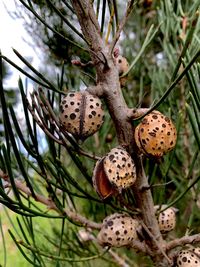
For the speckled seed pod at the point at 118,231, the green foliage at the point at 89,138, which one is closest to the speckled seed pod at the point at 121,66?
the green foliage at the point at 89,138

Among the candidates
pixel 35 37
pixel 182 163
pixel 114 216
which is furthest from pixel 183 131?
pixel 114 216

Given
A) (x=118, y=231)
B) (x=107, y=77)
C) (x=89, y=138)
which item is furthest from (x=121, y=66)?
(x=89, y=138)

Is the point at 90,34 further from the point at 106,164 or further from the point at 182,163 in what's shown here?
the point at 182,163

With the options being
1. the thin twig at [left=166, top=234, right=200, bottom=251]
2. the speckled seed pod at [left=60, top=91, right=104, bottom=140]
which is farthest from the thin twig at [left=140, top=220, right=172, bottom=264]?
the speckled seed pod at [left=60, top=91, right=104, bottom=140]

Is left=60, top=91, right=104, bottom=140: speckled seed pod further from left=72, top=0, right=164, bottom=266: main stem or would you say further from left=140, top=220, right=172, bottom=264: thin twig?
left=140, top=220, right=172, bottom=264: thin twig

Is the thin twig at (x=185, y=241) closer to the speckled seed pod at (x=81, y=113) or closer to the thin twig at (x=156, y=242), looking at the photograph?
the thin twig at (x=156, y=242)

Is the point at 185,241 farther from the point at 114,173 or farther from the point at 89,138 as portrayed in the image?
the point at 89,138

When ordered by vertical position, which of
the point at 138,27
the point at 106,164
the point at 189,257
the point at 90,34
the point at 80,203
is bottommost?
the point at 80,203
